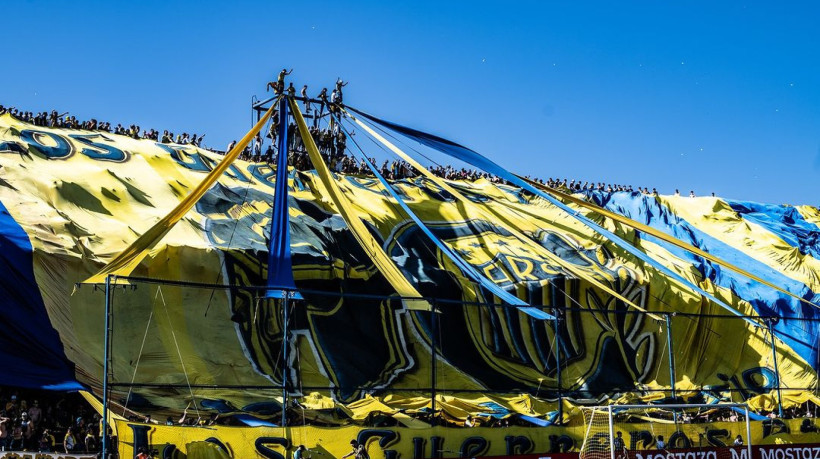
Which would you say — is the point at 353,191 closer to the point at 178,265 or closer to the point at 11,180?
the point at 178,265

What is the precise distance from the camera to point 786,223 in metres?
39.3

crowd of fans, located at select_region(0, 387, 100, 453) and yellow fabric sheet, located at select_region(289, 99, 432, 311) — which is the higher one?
yellow fabric sheet, located at select_region(289, 99, 432, 311)

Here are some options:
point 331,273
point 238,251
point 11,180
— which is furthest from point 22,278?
point 331,273

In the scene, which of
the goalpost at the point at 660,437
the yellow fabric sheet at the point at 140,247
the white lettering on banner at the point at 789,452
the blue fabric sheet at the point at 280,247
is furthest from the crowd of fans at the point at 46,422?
the white lettering on banner at the point at 789,452

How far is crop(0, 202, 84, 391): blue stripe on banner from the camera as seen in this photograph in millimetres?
21141

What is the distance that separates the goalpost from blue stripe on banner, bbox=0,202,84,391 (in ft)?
38.3

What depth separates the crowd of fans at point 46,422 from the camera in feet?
65.4

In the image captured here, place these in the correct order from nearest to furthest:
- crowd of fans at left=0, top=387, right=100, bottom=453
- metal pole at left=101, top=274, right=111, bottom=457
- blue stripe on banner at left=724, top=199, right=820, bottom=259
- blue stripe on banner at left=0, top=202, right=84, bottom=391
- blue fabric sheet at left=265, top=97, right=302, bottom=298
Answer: metal pole at left=101, top=274, right=111, bottom=457 < crowd of fans at left=0, top=387, right=100, bottom=453 < blue fabric sheet at left=265, top=97, right=302, bottom=298 < blue stripe on banner at left=0, top=202, right=84, bottom=391 < blue stripe on banner at left=724, top=199, right=820, bottom=259

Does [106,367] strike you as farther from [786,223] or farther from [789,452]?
[786,223]

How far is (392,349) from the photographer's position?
27266 mm

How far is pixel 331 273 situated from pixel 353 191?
4780 mm

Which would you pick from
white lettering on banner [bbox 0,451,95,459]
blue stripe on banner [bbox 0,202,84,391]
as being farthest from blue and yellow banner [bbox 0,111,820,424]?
white lettering on banner [bbox 0,451,95,459]

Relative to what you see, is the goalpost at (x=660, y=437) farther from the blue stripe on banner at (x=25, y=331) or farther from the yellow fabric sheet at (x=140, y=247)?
the blue stripe on banner at (x=25, y=331)

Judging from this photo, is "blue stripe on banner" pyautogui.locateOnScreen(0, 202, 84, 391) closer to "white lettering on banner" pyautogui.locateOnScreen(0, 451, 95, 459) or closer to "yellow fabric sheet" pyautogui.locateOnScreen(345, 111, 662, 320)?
"white lettering on banner" pyautogui.locateOnScreen(0, 451, 95, 459)
